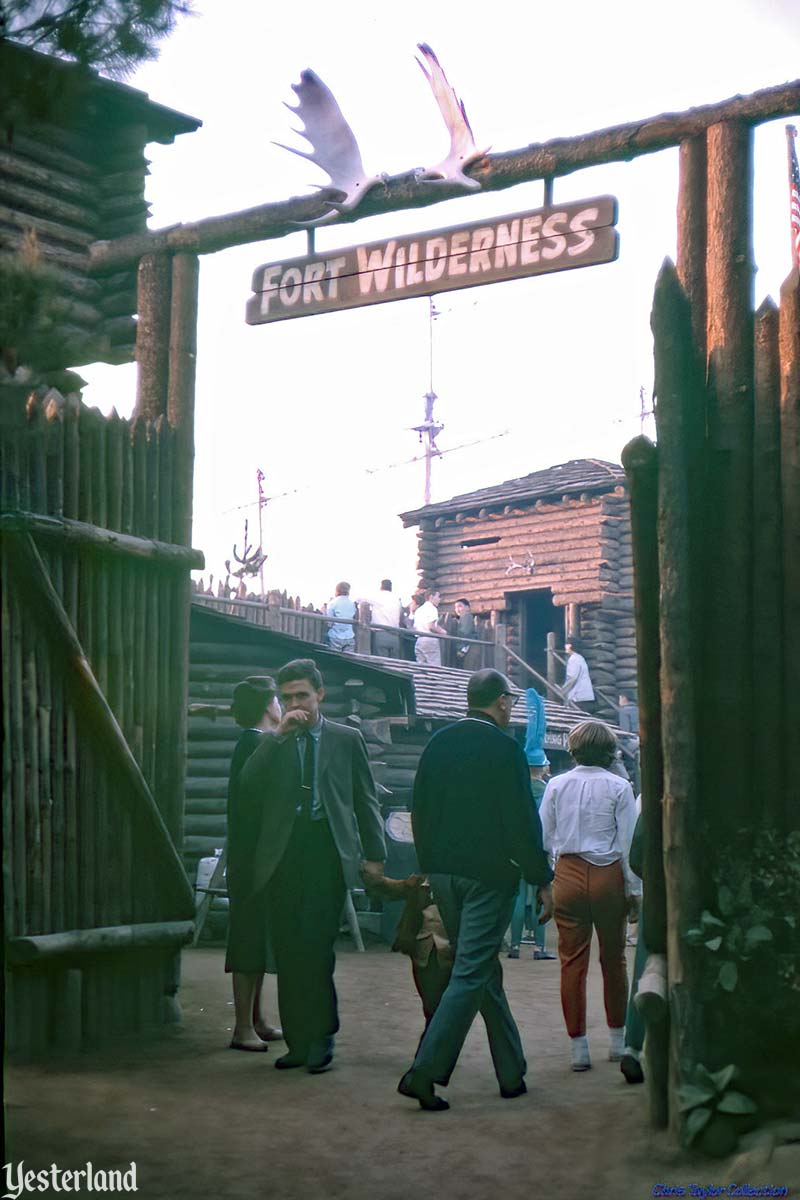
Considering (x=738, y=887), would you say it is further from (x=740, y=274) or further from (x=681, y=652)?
(x=740, y=274)

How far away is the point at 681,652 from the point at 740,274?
2254 millimetres

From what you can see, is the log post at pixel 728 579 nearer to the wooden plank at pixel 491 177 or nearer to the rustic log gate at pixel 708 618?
the rustic log gate at pixel 708 618

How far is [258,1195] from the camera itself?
16.5 ft

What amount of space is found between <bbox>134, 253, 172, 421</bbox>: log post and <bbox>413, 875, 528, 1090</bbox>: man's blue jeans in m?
4.04

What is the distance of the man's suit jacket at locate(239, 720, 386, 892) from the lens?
24.9 ft

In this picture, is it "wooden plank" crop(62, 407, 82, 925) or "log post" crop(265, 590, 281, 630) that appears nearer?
"wooden plank" crop(62, 407, 82, 925)

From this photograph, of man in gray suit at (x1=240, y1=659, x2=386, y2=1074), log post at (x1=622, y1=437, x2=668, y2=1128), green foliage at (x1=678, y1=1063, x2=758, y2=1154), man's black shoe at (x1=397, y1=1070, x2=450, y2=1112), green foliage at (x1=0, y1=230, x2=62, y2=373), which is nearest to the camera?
green foliage at (x1=0, y1=230, x2=62, y2=373)

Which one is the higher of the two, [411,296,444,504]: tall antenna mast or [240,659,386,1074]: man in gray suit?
[411,296,444,504]: tall antenna mast

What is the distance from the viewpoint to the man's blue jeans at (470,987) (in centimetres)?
647

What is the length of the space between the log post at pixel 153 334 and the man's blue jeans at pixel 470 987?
404cm

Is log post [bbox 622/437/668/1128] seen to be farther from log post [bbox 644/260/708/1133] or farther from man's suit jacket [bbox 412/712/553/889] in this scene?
man's suit jacket [bbox 412/712/553/889]

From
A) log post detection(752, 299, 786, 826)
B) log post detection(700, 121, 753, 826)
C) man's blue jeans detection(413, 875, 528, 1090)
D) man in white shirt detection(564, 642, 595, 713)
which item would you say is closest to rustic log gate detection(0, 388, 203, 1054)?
man's blue jeans detection(413, 875, 528, 1090)

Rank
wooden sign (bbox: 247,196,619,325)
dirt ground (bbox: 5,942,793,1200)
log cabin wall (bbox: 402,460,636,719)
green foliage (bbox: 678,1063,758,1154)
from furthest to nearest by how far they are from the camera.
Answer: log cabin wall (bbox: 402,460,636,719), wooden sign (bbox: 247,196,619,325), green foliage (bbox: 678,1063,758,1154), dirt ground (bbox: 5,942,793,1200)

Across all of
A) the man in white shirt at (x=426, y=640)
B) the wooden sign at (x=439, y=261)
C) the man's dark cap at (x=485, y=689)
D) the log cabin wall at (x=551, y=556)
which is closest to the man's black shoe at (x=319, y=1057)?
the man's dark cap at (x=485, y=689)
